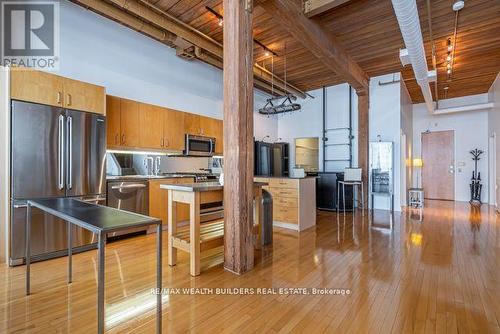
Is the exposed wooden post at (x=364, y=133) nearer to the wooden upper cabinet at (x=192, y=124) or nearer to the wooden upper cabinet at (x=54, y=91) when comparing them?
the wooden upper cabinet at (x=192, y=124)

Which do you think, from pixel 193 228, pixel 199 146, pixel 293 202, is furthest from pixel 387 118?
pixel 193 228

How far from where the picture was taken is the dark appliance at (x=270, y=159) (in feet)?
23.4

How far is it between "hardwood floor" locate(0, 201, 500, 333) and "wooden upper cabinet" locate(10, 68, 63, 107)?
1860 millimetres

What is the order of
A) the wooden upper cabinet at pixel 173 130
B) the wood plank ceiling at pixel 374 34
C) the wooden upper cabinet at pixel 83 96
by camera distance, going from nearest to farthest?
1. the wooden upper cabinet at pixel 83 96
2. the wood plank ceiling at pixel 374 34
3. the wooden upper cabinet at pixel 173 130

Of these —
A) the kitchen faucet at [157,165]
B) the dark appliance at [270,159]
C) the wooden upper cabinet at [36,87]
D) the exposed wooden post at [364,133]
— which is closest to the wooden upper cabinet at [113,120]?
the wooden upper cabinet at [36,87]

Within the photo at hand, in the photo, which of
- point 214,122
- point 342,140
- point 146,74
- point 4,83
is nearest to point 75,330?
point 4,83

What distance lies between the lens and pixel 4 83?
268 cm

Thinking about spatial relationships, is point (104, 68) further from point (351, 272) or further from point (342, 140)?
point (342, 140)

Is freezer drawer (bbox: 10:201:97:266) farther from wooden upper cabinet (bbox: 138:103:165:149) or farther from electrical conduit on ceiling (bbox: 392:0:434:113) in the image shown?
electrical conduit on ceiling (bbox: 392:0:434:113)

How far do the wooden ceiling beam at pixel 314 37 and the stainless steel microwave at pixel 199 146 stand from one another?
262cm

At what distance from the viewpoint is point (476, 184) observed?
25.1 feet

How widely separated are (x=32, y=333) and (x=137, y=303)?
64cm
